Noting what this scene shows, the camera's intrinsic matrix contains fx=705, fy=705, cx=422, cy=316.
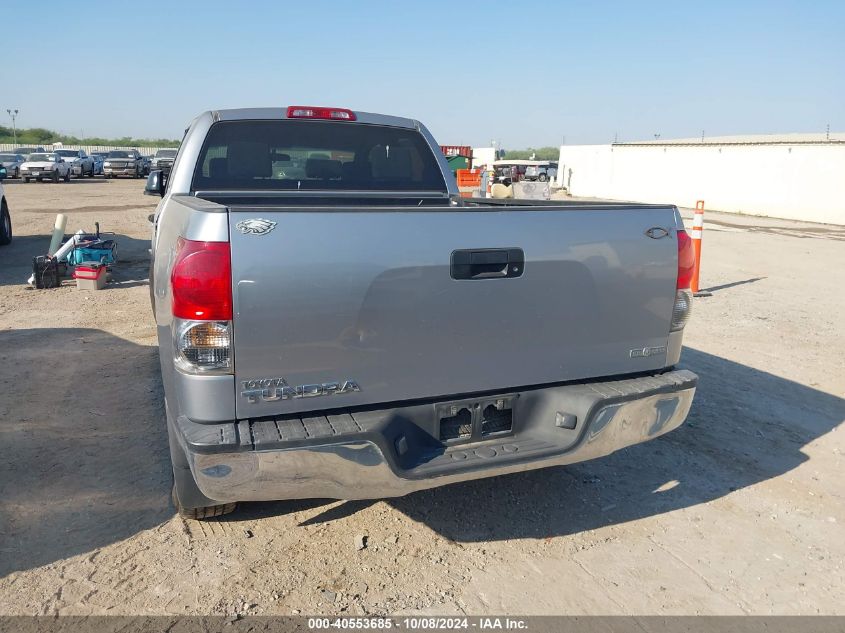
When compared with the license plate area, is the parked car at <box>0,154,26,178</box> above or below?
above

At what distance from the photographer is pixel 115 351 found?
21.6ft

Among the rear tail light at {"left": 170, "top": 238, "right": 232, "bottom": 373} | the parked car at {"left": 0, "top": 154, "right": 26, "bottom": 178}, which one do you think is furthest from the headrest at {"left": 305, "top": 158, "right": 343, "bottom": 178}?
the parked car at {"left": 0, "top": 154, "right": 26, "bottom": 178}

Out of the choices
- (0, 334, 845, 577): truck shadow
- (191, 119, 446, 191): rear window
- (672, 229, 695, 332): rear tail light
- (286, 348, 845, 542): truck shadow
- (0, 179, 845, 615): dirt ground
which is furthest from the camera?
(191, 119, 446, 191): rear window

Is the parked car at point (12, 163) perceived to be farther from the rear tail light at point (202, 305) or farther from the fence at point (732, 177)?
the rear tail light at point (202, 305)

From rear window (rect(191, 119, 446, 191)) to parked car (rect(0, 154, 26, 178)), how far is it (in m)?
34.9

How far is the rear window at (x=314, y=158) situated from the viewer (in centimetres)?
474

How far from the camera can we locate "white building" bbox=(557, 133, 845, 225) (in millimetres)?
27672

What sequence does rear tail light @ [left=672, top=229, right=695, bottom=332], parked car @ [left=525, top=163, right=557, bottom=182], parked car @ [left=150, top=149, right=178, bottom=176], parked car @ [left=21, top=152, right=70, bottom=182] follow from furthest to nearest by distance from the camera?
parked car @ [left=525, top=163, right=557, bottom=182] < parked car @ [left=21, top=152, right=70, bottom=182] < parked car @ [left=150, top=149, right=178, bottom=176] < rear tail light @ [left=672, top=229, right=695, bottom=332]

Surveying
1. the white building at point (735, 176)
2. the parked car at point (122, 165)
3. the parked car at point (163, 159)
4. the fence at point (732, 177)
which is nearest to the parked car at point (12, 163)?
the parked car at point (122, 165)

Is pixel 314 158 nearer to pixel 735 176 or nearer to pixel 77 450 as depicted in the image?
pixel 77 450

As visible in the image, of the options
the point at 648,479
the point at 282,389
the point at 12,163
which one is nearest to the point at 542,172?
the point at 12,163

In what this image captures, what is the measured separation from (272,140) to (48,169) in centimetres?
3434

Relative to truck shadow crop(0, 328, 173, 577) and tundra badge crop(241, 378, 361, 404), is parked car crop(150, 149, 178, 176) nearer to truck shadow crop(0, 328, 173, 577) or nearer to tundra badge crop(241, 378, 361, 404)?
truck shadow crop(0, 328, 173, 577)

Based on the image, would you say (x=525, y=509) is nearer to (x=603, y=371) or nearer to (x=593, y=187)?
(x=603, y=371)
